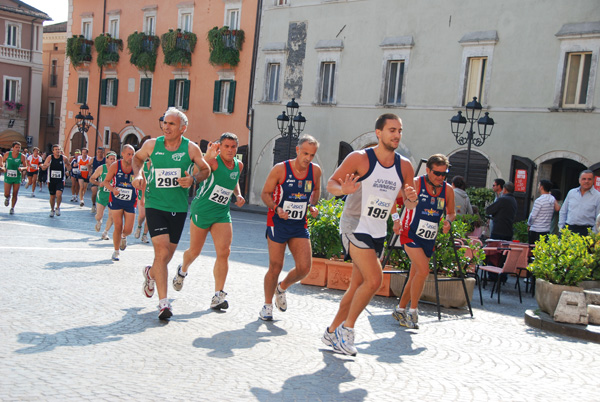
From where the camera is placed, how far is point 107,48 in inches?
1651

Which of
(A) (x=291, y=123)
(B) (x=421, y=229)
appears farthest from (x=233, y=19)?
(B) (x=421, y=229)

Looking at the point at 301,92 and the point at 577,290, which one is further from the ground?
the point at 301,92

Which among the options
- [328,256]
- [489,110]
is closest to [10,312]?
[328,256]

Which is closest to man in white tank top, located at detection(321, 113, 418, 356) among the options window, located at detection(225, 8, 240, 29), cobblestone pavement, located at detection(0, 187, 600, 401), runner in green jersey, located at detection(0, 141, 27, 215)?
cobblestone pavement, located at detection(0, 187, 600, 401)

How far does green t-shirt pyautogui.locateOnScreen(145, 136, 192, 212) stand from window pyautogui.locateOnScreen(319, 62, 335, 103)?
2261 centimetres

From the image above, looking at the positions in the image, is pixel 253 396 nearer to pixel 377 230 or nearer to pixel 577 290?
pixel 377 230

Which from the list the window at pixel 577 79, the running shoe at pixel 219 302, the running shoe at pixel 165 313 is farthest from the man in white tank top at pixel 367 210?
the window at pixel 577 79

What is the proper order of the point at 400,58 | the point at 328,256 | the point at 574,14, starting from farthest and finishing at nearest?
the point at 400,58 < the point at 574,14 < the point at 328,256

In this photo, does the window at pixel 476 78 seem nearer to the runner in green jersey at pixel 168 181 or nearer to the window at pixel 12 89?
the runner in green jersey at pixel 168 181

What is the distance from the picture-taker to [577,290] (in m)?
9.05

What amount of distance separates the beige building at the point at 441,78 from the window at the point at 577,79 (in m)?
0.03

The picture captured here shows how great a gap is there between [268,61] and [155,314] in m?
25.9

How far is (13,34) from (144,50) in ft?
61.8

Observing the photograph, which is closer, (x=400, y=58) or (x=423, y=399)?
(x=423, y=399)
